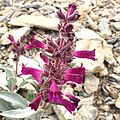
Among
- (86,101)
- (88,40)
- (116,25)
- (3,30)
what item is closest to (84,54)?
(86,101)

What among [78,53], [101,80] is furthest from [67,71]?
[101,80]

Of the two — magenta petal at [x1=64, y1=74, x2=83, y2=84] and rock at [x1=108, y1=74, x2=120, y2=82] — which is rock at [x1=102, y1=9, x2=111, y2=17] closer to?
rock at [x1=108, y1=74, x2=120, y2=82]

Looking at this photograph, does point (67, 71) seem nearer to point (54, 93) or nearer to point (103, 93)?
point (54, 93)

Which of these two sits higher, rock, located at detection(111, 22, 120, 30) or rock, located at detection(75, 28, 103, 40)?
rock, located at detection(75, 28, 103, 40)

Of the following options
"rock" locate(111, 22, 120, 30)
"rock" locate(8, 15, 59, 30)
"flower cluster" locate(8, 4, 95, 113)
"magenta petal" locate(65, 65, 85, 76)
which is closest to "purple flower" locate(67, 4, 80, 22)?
"flower cluster" locate(8, 4, 95, 113)

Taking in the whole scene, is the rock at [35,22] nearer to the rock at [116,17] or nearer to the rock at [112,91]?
the rock at [116,17]
